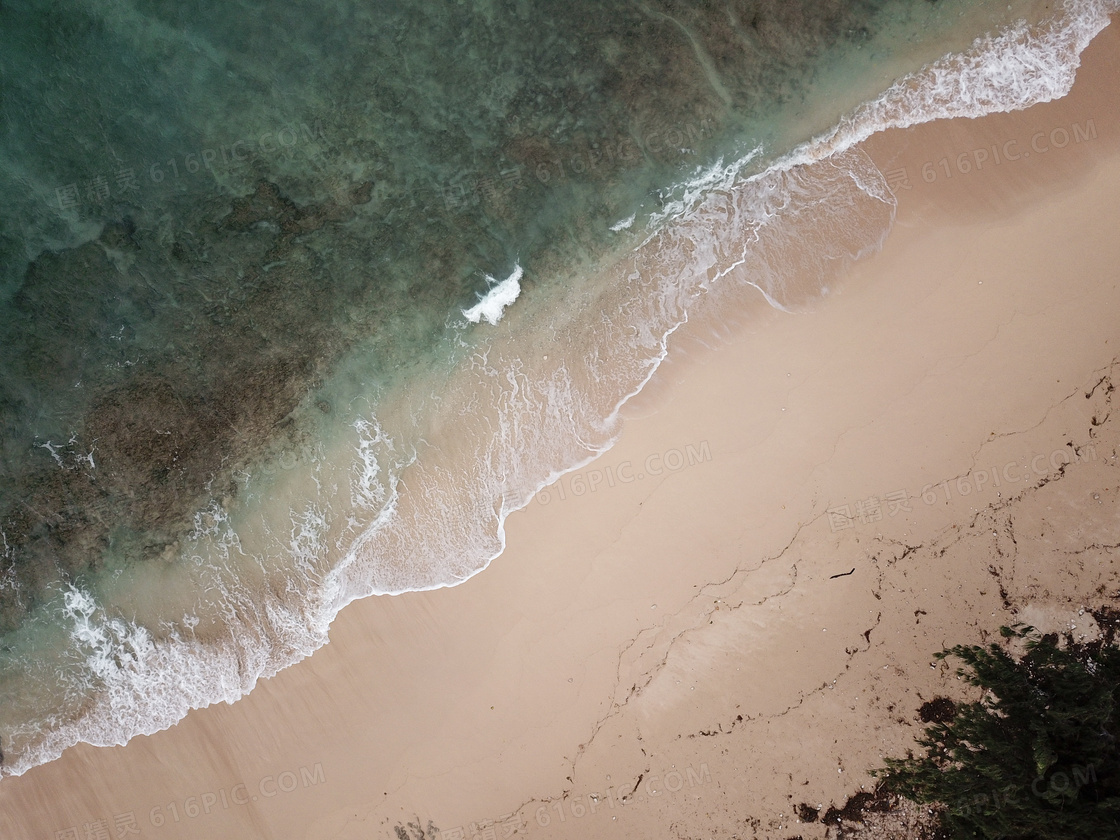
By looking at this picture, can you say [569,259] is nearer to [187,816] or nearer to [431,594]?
[431,594]

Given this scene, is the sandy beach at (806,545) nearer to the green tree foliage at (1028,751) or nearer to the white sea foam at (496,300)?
the green tree foliage at (1028,751)

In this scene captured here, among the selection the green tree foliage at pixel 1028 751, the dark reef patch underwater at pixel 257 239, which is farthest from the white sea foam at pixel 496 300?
the green tree foliage at pixel 1028 751

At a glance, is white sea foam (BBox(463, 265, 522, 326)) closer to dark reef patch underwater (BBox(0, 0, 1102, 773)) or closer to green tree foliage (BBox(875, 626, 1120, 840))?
dark reef patch underwater (BBox(0, 0, 1102, 773))

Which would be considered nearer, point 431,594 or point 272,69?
point 431,594

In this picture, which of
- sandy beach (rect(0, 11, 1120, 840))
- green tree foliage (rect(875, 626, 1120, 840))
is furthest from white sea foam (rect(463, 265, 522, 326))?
green tree foliage (rect(875, 626, 1120, 840))

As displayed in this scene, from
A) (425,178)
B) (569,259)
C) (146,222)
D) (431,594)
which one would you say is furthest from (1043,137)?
(146,222)
